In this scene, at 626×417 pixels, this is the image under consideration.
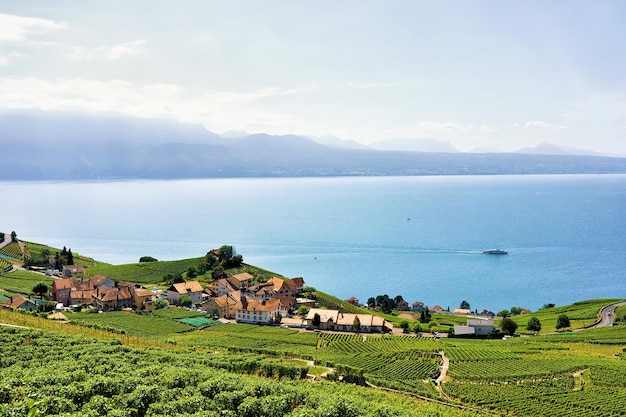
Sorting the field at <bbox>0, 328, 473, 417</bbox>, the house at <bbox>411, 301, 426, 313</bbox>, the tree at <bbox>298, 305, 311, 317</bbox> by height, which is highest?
the field at <bbox>0, 328, 473, 417</bbox>

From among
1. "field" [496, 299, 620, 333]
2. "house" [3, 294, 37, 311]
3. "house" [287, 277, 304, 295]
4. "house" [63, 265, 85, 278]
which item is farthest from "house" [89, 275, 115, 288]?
"field" [496, 299, 620, 333]

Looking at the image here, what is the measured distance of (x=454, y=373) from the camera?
115 feet

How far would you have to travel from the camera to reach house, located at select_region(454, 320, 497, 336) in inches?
2242

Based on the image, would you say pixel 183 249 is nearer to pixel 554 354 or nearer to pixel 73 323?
pixel 73 323

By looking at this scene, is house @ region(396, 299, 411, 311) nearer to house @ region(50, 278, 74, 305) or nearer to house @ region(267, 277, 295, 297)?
house @ region(267, 277, 295, 297)

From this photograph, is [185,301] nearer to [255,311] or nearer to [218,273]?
[255,311]

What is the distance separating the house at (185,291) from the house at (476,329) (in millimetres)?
37289

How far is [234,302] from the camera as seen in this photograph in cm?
6178

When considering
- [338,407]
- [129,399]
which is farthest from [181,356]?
[338,407]

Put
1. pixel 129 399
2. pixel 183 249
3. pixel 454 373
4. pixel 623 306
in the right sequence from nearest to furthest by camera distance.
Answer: pixel 129 399
pixel 454 373
pixel 623 306
pixel 183 249

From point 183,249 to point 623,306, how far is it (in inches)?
4011

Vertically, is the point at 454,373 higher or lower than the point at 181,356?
lower

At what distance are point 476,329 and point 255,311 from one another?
28.5 metres

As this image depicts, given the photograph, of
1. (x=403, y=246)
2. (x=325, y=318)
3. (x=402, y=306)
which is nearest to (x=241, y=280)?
(x=325, y=318)
